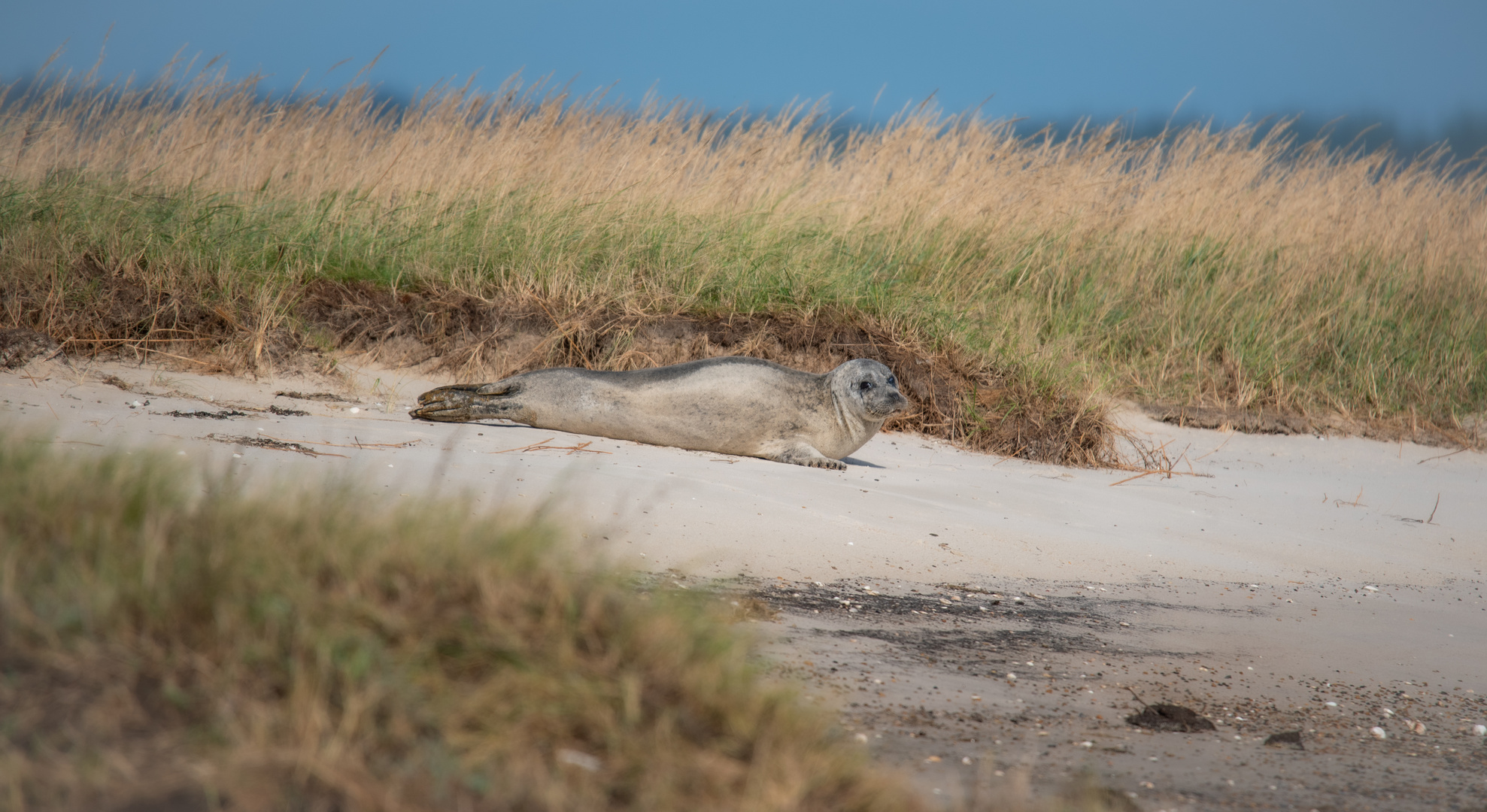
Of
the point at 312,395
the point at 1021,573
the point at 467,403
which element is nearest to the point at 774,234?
Result: the point at 467,403

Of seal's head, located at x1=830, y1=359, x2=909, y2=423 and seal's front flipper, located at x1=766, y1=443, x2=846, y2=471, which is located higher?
seal's head, located at x1=830, y1=359, x2=909, y2=423

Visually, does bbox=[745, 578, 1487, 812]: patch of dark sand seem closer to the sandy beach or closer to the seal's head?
the sandy beach

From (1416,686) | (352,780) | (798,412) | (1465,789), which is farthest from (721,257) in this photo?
(352,780)

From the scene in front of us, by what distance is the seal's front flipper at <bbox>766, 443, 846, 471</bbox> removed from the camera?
536cm

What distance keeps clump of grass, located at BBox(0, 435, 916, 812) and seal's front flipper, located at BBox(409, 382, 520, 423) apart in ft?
11.0

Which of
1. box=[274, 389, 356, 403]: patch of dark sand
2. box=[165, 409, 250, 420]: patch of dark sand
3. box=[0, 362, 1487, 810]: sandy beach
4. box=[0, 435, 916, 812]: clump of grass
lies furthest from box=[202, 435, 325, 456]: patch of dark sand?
box=[0, 435, 916, 812]: clump of grass

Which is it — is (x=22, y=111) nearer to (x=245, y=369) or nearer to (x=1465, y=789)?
(x=245, y=369)

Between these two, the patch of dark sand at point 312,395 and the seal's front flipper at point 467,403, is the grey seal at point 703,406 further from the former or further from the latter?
the patch of dark sand at point 312,395

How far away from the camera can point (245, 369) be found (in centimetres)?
569

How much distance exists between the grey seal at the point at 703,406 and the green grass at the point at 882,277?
1209 millimetres

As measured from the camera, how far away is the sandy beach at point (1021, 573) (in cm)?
239

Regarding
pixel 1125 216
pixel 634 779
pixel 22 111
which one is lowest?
pixel 634 779

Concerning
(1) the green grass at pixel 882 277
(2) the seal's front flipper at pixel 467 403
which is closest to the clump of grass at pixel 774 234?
(1) the green grass at pixel 882 277

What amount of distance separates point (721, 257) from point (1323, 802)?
5273 mm
